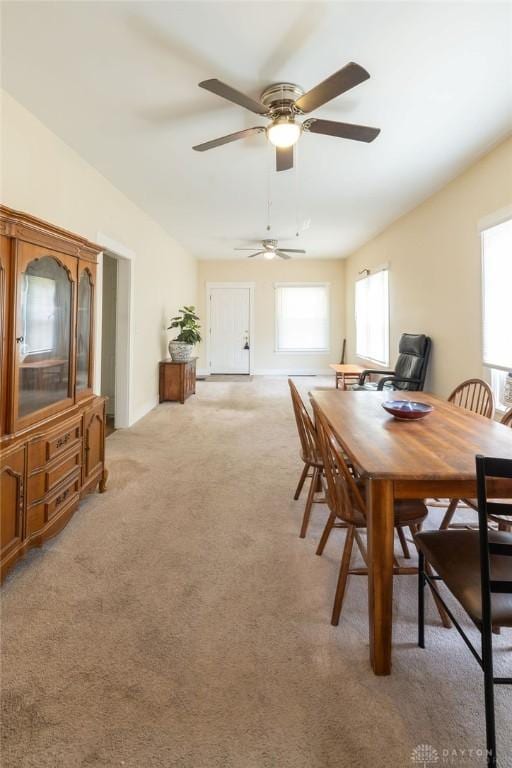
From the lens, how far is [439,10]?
186 centimetres

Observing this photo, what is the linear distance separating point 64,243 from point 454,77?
258 cm

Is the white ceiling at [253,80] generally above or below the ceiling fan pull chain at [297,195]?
below

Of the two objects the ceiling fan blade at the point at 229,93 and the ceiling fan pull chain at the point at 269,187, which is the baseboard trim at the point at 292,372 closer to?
the ceiling fan pull chain at the point at 269,187

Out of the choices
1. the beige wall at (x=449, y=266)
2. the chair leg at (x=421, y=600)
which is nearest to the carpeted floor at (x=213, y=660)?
the chair leg at (x=421, y=600)

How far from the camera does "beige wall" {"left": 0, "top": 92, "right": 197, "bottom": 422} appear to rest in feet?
8.49

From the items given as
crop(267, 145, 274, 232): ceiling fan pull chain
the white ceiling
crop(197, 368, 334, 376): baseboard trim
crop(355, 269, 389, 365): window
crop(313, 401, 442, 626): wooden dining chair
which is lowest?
crop(313, 401, 442, 626): wooden dining chair

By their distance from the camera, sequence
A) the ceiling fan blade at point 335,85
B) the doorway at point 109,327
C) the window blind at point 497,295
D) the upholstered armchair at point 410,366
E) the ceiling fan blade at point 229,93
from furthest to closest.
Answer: the doorway at point 109,327
the upholstered armchair at point 410,366
the window blind at point 497,295
the ceiling fan blade at point 229,93
the ceiling fan blade at point 335,85

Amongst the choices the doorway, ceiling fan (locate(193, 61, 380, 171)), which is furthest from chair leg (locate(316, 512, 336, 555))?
the doorway

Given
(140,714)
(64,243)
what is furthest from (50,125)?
(140,714)

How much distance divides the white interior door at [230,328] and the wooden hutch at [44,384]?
615 centimetres

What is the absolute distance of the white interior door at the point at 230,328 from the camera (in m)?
8.91

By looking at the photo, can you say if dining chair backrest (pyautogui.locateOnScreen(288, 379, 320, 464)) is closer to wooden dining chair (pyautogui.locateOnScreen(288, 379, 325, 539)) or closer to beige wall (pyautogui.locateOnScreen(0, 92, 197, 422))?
wooden dining chair (pyautogui.locateOnScreen(288, 379, 325, 539))

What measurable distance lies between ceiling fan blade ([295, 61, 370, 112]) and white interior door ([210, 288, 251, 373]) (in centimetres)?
671

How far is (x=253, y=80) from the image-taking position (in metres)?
2.36
